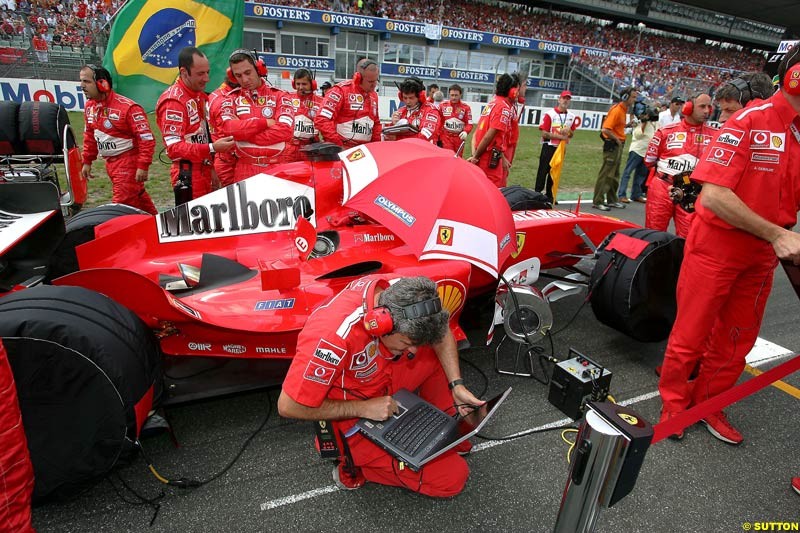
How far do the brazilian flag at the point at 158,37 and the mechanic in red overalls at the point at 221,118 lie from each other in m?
1.08

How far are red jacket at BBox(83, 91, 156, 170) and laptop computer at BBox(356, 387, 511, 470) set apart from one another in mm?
3675

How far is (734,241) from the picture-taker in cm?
242

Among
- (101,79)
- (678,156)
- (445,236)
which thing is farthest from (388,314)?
(101,79)

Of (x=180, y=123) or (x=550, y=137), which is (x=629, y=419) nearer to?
(x=180, y=123)

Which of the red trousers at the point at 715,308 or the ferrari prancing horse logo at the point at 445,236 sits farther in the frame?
the ferrari prancing horse logo at the point at 445,236

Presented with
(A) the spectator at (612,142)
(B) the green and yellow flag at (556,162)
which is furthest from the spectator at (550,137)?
(A) the spectator at (612,142)

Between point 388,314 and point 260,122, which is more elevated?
point 260,122

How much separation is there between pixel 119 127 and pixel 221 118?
94 centimetres

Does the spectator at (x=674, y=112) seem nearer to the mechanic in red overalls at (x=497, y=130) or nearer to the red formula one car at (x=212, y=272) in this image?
the mechanic in red overalls at (x=497, y=130)

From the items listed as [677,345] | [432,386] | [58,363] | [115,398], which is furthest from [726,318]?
[58,363]

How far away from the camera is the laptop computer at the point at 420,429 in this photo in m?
2.04

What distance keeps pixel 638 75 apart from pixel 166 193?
35927mm

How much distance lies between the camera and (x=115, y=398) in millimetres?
1949

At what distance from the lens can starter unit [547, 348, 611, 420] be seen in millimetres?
2799
